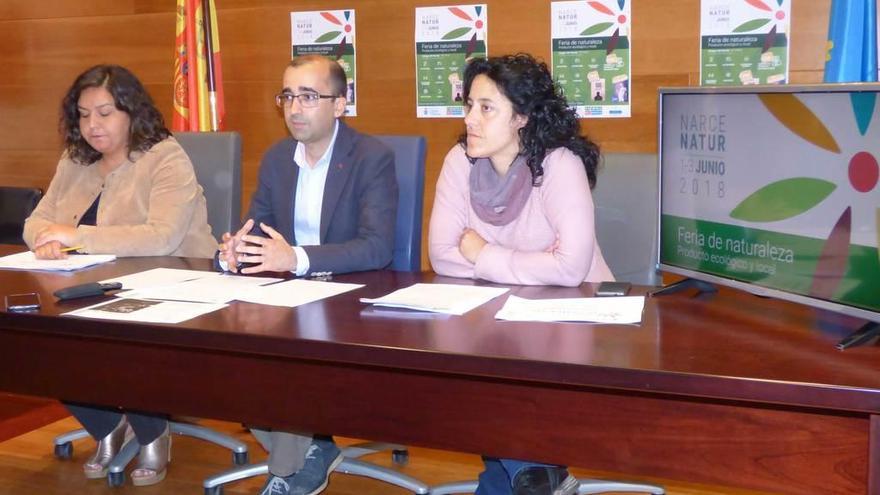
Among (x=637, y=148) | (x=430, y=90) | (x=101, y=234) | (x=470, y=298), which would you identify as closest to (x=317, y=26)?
(x=430, y=90)

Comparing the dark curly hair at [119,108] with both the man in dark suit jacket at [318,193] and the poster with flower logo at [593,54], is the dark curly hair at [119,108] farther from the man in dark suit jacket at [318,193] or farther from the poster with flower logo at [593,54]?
the poster with flower logo at [593,54]

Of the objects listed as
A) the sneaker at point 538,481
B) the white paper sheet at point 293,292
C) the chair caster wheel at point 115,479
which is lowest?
the chair caster wheel at point 115,479

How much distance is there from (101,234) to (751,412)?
1.84 meters

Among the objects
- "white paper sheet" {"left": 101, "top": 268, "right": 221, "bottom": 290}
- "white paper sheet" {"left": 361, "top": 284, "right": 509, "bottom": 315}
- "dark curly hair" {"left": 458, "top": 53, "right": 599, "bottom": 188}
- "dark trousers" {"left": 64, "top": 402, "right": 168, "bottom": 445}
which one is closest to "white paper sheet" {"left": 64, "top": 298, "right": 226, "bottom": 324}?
"white paper sheet" {"left": 101, "top": 268, "right": 221, "bottom": 290}

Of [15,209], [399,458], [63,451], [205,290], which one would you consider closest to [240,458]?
[399,458]

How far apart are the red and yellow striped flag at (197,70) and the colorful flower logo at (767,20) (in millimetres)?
2152

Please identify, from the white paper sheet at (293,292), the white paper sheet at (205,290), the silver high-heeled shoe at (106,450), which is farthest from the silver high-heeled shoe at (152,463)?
the white paper sheet at (293,292)

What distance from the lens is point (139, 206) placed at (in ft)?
9.33

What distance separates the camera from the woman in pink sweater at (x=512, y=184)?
87.9 inches

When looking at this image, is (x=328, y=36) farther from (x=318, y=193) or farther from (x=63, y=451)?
(x=63, y=451)

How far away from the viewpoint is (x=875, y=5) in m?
2.97

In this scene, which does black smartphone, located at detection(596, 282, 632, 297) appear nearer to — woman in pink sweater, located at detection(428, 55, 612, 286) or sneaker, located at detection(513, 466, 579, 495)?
woman in pink sweater, located at detection(428, 55, 612, 286)

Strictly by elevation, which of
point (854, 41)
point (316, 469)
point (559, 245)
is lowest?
point (316, 469)

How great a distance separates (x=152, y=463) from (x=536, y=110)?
1586 millimetres
